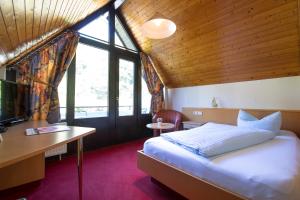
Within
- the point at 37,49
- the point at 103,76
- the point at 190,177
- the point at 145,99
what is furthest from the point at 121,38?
the point at 190,177

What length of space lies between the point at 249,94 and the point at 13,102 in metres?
4.02

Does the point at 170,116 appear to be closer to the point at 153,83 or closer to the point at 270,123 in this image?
the point at 153,83

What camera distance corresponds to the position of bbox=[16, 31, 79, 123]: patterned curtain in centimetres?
270

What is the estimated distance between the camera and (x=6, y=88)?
1939 mm

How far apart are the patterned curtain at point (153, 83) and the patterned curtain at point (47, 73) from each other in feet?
6.21

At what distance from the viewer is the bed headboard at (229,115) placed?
8.96ft

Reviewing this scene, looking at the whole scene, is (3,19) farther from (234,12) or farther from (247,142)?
(234,12)

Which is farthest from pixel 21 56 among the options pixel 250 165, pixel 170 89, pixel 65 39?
pixel 170 89

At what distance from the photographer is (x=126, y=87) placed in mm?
4344

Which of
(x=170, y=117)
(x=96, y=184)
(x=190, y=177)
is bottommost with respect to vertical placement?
(x=96, y=184)

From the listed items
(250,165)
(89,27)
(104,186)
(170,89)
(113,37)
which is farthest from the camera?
(170,89)

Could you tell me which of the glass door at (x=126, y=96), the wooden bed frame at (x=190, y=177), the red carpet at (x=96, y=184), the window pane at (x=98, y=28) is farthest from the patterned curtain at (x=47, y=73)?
the wooden bed frame at (x=190, y=177)

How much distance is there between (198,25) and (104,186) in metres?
3.02

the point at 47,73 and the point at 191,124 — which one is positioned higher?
the point at 47,73
